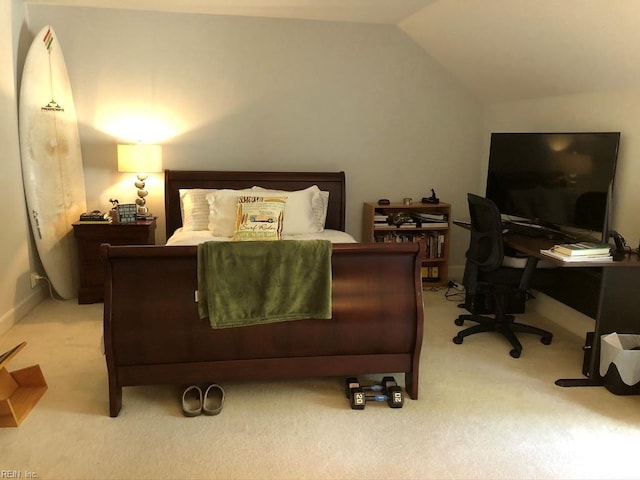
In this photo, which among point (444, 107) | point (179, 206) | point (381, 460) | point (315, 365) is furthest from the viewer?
point (444, 107)

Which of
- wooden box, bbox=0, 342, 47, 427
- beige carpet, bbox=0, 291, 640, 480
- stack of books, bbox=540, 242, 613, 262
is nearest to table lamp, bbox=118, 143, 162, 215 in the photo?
beige carpet, bbox=0, 291, 640, 480

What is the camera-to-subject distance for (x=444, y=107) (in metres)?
4.86

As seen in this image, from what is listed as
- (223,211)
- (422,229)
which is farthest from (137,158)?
(422,229)

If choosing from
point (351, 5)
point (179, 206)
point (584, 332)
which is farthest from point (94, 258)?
point (584, 332)

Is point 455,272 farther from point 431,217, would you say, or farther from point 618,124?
point 618,124

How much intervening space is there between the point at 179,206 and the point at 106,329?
6.83 feet

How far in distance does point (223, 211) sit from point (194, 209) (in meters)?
0.30

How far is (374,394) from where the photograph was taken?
8.98ft

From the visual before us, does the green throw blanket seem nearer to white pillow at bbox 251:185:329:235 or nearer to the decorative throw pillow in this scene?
the decorative throw pillow

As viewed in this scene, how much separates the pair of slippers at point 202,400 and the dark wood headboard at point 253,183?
1.98m

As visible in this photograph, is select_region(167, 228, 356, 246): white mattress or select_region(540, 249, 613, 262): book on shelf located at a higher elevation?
select_region(540, 249, 613, 262): book on shelf

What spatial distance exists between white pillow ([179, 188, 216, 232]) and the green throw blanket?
170cm

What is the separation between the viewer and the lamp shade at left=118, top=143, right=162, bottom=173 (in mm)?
4168

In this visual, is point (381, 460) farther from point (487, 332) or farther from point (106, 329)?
point (487, 332)
